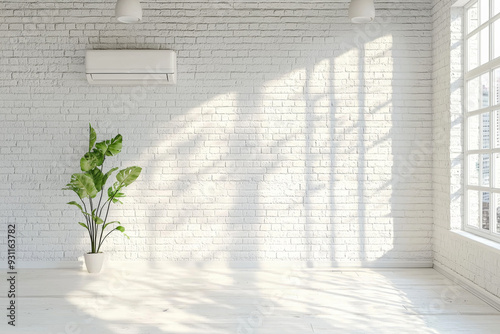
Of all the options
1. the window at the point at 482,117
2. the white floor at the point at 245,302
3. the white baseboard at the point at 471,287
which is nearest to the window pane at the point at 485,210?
the window at the point at 482,117

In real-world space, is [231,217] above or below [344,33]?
below

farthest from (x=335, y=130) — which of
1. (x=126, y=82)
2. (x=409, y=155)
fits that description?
(x=126, y=82)

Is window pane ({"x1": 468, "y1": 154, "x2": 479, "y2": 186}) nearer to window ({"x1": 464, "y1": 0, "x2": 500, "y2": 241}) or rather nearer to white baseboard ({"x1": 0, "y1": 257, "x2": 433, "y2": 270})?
window ({"x1": 464, "y1": 0, "x2": 500, "y2": 241})

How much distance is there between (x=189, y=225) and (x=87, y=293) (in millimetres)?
1391

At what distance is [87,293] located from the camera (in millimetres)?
4504

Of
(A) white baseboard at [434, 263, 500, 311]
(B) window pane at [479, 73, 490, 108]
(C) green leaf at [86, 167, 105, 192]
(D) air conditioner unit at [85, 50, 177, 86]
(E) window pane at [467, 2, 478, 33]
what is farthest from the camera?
(D) air conditioner unit at [85, 50, 177, 86]

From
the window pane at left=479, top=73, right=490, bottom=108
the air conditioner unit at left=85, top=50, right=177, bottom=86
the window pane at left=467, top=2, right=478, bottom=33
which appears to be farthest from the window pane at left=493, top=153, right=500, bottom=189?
the air conditioner unit at left=85, top=50, right=177, bottom=86

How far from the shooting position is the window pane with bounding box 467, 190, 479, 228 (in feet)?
Result: 15.8

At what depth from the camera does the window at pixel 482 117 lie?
4.38 meters

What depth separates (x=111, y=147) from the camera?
525 centimetres

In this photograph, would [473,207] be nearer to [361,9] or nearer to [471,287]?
[471,287]

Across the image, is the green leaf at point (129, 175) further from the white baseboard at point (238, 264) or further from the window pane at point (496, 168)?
the window pane at point (496, 168)

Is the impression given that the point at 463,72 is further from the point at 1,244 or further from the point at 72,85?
the point at 1,244

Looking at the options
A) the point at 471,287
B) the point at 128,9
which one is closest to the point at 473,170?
the point at 471,287
